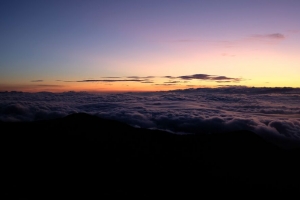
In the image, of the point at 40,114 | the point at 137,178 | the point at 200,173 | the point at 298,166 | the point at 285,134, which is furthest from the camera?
the point at 40,114

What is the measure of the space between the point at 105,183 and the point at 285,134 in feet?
419

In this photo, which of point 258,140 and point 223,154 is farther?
point 258,140

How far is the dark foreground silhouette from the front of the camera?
3353 cm

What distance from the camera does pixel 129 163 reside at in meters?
46.7

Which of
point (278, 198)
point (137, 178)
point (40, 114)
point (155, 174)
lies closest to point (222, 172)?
point (278, 198)

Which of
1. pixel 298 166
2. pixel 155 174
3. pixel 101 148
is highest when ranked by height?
pixel 101 148

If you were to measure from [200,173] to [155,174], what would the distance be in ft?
31.4

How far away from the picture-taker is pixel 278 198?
41.7m

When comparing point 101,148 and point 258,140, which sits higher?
point 101,148

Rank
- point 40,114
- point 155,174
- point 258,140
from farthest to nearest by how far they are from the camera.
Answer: point 40,114, point 258,140, point 155,174

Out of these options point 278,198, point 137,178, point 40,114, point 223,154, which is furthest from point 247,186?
point 40,114

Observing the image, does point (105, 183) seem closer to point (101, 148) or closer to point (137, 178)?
point (137, 178)

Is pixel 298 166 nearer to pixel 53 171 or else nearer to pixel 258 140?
pixel 258 140

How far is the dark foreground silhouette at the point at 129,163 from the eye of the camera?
3353cm
